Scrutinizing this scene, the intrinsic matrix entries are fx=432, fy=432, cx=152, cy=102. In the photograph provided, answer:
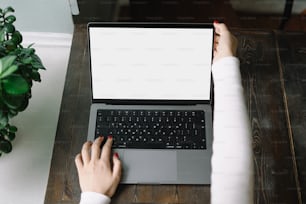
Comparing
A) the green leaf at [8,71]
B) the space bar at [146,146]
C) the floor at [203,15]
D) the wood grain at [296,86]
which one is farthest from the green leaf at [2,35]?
the floor at [203,15]

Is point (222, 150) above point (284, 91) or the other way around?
the other way around

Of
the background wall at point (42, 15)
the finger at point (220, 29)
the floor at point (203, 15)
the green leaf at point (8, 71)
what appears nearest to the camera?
the green leaf at point (8, 71)

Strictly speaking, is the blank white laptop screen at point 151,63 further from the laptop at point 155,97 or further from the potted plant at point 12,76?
the potted plant at point 12,76

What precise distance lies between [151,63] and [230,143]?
261 millimetres

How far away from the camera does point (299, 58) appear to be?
1106 millimetres

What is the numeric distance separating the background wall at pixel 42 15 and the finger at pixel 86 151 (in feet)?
1.33

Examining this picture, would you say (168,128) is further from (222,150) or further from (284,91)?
(284,91)

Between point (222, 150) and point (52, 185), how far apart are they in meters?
0.37

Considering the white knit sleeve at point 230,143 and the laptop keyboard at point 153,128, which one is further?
the laptop keyboard at point 153,128

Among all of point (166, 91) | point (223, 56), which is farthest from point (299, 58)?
point (166, 91)

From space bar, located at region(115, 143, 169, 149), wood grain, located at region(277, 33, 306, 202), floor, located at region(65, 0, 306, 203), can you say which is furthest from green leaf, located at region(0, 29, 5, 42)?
floor, located at region(65, 0, 306, 203)

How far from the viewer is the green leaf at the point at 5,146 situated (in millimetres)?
956

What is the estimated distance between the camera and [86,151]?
37.2 inches

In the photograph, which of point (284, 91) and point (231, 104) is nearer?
point (231, 104)
